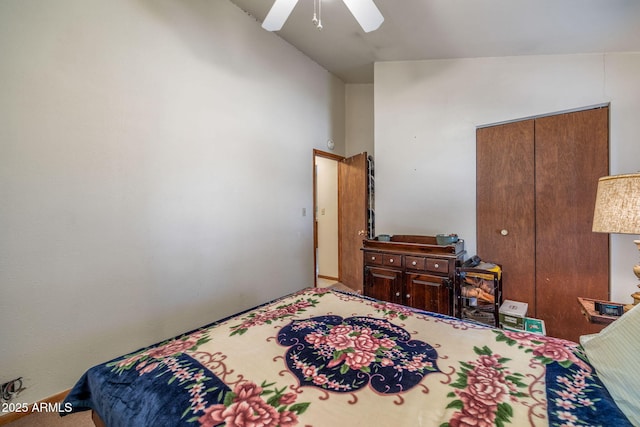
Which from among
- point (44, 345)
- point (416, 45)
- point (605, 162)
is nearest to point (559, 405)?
point (605, 162)

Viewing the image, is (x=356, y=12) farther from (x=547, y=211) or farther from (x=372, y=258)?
(x=547, y=211)

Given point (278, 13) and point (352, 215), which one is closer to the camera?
point (278, 13)

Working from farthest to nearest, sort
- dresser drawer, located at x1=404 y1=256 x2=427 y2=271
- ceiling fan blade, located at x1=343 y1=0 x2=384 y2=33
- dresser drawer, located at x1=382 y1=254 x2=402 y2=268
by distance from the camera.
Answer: dresser drawer, located at x1=382 y1=254 x2=402 y2=268
dresser drawer, located at x1=404 y1=256 x2=427 y2=271
ceiling fan blade, located at x1=343 y1=0 x2=384 y2=33

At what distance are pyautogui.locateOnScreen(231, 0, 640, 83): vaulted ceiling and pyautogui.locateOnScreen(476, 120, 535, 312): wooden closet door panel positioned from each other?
2.23ft

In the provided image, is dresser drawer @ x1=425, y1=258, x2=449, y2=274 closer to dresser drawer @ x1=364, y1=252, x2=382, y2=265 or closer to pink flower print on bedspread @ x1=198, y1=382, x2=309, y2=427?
dresser drawer @ x1=364, y1=252, x2=382, y2=265

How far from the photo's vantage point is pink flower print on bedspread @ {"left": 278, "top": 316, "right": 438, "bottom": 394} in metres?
0.85

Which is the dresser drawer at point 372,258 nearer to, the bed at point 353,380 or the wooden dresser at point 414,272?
the wooden dresser at point 414,272

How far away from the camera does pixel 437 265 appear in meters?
2.40

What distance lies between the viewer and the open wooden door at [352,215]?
11.8 feet

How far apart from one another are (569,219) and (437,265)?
45.4 inches

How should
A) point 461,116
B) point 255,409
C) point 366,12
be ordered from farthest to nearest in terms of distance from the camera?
point 461,116 → point 366,12 → point 255,409

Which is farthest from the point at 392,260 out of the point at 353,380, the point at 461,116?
the point at 353,380

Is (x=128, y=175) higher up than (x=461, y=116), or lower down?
lower down

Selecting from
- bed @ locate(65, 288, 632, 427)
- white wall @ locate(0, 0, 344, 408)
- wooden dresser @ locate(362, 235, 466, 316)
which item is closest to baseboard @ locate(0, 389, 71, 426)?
white wall @ locate(0, 0, 344, 408)
